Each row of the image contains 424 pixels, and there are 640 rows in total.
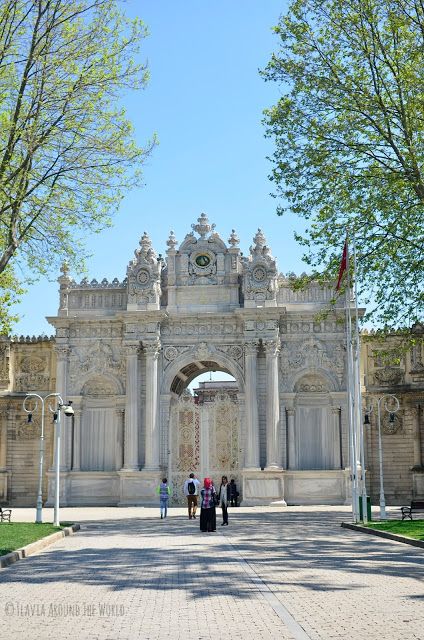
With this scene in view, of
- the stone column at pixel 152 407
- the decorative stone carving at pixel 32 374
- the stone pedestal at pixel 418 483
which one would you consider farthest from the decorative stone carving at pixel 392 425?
the decorative stone carving at pixel 32 374

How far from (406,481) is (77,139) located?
26.4 meters

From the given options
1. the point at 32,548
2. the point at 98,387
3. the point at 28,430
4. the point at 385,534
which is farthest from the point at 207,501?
the point at 28,430

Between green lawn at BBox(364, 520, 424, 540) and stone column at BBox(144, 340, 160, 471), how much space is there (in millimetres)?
16245

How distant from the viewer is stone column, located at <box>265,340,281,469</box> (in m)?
40.1

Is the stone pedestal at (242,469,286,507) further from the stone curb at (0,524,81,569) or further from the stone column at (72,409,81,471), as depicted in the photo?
the stone curb at (0,524,81,569)

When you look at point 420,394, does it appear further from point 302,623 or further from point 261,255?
point 302,623

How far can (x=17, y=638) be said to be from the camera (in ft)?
31.0

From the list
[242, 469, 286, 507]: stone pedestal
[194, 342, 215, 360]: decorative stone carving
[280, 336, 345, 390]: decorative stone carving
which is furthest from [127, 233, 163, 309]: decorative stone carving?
[242, 469, 286, 507]: stone pedestal

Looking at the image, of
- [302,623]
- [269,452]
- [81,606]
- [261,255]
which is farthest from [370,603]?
[261,255]

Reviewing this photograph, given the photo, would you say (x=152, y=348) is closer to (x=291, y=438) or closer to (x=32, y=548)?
(x=291, y=438)

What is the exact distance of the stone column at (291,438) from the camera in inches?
1610

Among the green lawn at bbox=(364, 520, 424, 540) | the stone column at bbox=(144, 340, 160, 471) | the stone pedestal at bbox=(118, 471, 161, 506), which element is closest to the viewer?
the green lawn at bbox=(364, 520, 424, 540)

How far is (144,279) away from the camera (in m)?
42.4

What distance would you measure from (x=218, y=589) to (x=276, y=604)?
1.67 m
